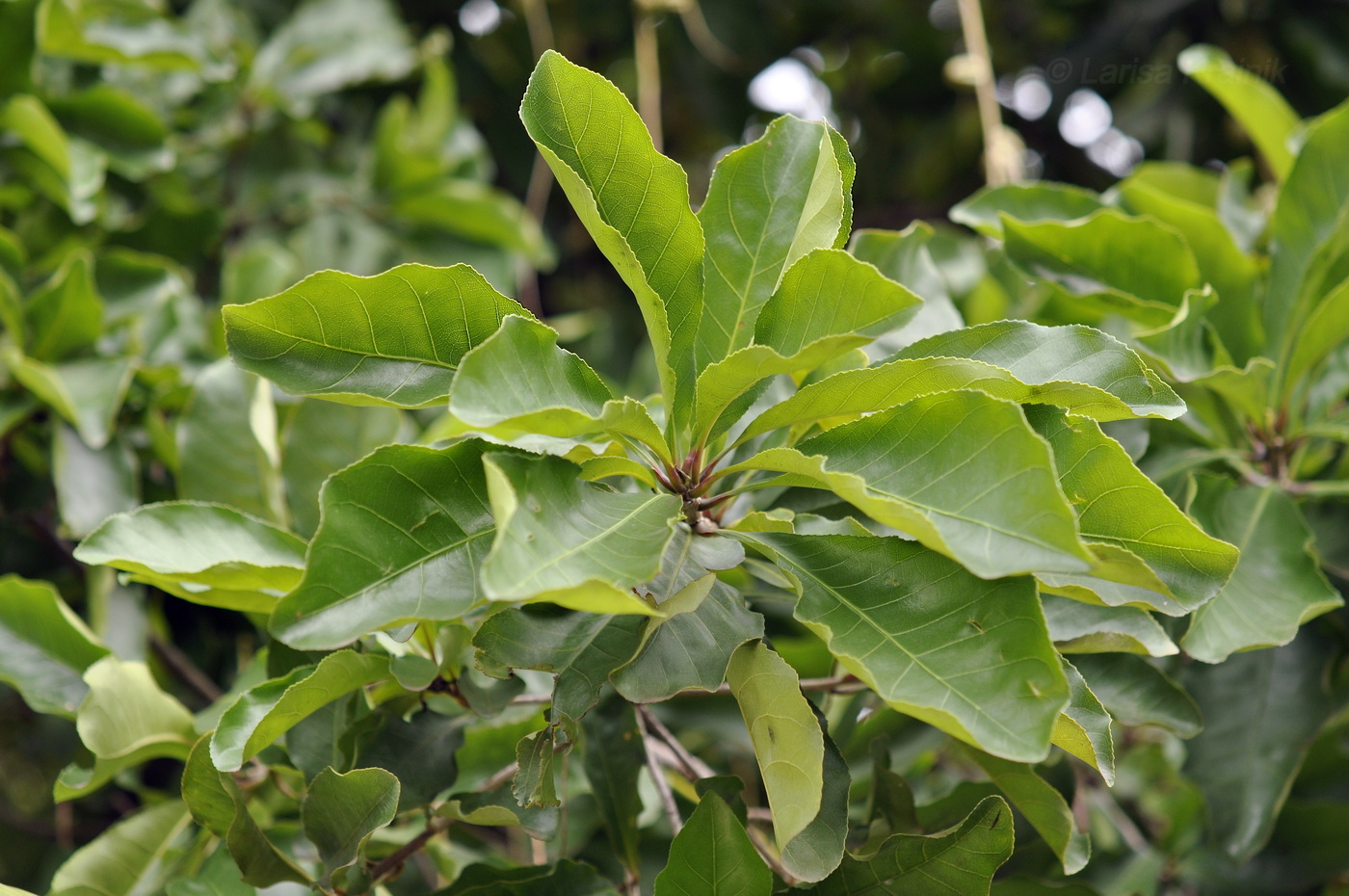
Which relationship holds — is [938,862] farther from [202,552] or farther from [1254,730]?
[202,552]

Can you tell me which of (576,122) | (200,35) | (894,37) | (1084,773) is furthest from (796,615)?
(894,37)

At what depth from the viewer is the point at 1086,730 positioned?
0.66m

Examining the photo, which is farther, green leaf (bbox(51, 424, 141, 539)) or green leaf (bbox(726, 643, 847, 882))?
green leaf (bbox(51, 424, 141, 539))

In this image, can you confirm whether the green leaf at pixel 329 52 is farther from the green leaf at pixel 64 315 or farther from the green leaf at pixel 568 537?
the green leaf at pixel 568 537

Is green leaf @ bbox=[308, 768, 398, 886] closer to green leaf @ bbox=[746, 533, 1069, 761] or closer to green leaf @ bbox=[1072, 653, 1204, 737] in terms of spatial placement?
green leaf @ bbox=[746, 533, 1069, 761]

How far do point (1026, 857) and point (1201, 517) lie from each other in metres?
0.37

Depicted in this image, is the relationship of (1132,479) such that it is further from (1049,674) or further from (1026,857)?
(1026,857)

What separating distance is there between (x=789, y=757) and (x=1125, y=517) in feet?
0.82

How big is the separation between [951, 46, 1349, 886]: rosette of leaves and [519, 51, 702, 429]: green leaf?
44 cm

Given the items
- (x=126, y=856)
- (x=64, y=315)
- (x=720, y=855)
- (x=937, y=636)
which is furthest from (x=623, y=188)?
(x=64, y=315)

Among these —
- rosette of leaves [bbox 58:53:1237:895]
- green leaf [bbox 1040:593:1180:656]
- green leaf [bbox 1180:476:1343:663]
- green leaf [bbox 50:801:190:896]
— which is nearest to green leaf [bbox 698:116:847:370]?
rosette of leaves [bbox 58:53:1237:895]

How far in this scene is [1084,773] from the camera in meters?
1.26

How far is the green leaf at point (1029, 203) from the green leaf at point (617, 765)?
0.60m

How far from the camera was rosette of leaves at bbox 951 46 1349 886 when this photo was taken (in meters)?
0.93
